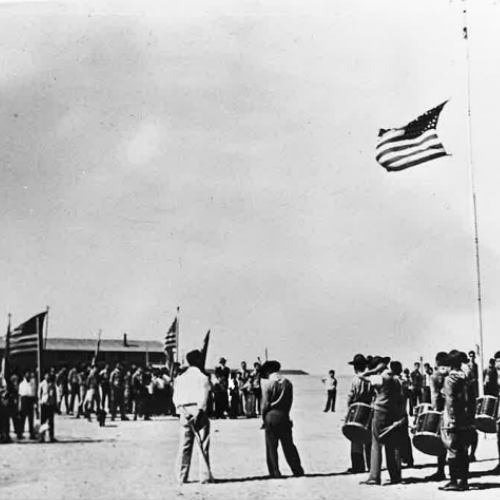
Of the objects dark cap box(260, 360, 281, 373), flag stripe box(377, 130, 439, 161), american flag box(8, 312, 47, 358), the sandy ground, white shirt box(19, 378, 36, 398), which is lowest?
the sandy ground

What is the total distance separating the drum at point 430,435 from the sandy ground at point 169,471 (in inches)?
19.1

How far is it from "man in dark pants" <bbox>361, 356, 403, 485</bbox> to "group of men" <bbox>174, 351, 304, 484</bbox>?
1176 mm

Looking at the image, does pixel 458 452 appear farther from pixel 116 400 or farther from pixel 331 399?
pixel 331 399

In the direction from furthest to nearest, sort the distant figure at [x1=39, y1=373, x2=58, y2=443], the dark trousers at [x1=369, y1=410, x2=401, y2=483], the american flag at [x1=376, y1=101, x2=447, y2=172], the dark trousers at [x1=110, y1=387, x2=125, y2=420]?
the dark trousers at [x1=110, y1=387, x2=125, y2=420] < the distant figure at [x1=39, y1=373, x2=58, y2=443] < the american flag at [x1=376, y1=101, x2=447, y2=172] < the dark trousers at [x1=369, y1=410, x2=401, y2=483]

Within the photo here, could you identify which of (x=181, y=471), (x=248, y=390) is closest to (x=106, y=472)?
(x=181, y=471)

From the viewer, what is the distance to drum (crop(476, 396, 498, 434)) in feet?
39.9

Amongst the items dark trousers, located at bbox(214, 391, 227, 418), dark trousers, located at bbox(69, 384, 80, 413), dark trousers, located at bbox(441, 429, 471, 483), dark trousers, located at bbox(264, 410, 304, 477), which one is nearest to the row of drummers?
dark trousers, located at bbox(441, 429, 471, 483)

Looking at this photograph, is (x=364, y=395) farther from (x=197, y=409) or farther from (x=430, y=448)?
(x=197, y=409)

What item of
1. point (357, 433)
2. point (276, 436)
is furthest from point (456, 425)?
point (276, 436)

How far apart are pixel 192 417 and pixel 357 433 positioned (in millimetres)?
2387

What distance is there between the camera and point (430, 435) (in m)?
11.1

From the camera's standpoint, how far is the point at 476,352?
16.3 meters

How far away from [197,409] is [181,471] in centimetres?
86

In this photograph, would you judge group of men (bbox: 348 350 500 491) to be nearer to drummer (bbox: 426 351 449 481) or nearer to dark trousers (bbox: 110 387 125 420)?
drummer (bbox: 426 351 449 481)
